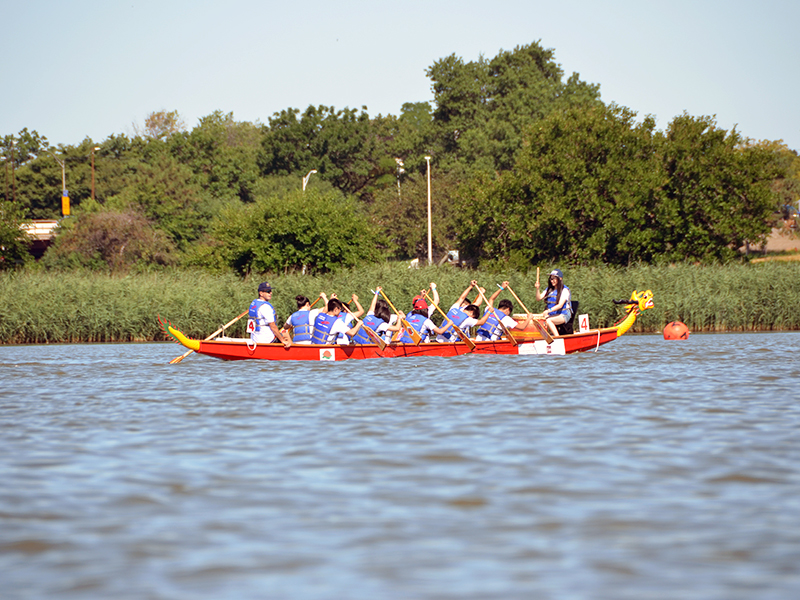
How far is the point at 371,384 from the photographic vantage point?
14344 millimetres

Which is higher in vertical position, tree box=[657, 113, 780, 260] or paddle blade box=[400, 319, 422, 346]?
tree box=[657, 113, 780, 260]

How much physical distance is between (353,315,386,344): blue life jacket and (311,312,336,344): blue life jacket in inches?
43.2

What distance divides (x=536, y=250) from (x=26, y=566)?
35.6 meters

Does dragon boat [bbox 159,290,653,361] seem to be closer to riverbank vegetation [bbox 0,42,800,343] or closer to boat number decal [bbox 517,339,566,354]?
boat number decal [bbox 517,339,566,354]

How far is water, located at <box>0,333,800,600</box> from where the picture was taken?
Answer: 477 cm

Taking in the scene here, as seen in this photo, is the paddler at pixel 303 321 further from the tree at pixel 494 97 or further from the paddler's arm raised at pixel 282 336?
the tree at pixel 494 97

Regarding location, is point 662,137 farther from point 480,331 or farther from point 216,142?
point 216,142

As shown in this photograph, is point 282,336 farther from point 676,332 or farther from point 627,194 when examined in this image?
point 627,194

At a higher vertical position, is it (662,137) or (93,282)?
(662,137)

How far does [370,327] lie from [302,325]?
143 cm

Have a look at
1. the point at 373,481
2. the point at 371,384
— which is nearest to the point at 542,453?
the point at 373,481

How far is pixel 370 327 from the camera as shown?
1909 cm

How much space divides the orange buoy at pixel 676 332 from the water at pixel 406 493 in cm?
1182

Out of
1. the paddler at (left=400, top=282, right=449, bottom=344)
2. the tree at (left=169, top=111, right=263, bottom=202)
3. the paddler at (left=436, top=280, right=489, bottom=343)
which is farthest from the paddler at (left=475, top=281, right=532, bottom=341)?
the tree at (left=169, top=111, right=263, bottom=202)
